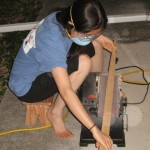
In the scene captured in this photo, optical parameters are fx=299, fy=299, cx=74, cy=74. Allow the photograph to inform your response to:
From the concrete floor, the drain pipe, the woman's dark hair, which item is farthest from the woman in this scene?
the drain pipe

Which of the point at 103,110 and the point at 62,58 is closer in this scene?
the point at 62,58

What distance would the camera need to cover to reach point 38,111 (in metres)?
2.53

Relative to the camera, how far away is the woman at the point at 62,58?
5.95ft

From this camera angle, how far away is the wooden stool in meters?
2.45

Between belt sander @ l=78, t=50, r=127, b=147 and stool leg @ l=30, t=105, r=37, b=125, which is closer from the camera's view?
belt sander @ l=78, t=50, r=127, b=147

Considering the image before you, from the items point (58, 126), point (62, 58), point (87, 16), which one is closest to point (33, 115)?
point (58, 126)

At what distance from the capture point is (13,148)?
2430 mm

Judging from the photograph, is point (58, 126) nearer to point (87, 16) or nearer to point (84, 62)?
point (84, 62)

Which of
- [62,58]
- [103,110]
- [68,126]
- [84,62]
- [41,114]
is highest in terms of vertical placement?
[62,58]

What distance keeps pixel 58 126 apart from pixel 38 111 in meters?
0.21

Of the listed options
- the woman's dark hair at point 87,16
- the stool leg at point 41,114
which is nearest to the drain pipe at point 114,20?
the stool leg at point 41,114

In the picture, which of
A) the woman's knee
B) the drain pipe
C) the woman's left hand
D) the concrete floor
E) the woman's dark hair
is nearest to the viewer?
the woman's dark hair

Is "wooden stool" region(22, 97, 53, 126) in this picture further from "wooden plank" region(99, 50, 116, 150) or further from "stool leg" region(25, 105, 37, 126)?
"wooden plank" region(99, 50, 116, 150)

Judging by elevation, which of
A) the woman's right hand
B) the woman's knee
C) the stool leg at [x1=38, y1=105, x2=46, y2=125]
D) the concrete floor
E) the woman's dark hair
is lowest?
the concrete floor
